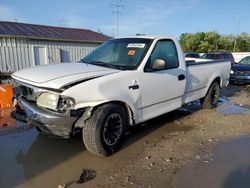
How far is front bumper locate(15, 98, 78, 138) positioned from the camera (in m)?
3.40

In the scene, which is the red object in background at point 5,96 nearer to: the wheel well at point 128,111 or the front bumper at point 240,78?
the wheel well at point 128,111

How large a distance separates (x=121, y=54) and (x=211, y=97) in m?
3.66

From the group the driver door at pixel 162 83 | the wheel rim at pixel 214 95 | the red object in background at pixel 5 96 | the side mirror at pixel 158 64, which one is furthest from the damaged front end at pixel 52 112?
the wheel rim at pixel 214 95

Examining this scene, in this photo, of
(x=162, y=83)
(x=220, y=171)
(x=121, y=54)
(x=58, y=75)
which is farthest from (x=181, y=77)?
(x=58, y=75)

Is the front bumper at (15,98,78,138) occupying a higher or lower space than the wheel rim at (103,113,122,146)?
higher

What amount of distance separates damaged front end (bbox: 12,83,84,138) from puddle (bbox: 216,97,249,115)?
495cm

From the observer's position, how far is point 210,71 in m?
6.63

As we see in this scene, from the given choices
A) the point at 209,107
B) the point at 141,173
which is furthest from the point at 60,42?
the point at 141,173

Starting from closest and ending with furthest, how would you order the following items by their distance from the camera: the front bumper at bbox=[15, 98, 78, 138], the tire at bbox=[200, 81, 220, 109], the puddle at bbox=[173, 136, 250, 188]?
the puddle at bbox=[173, 136, 250, 188] < the front bumper at bbox=[15, 98, 78, 138] < the tire at bbox=[200, 81, 220, 109]

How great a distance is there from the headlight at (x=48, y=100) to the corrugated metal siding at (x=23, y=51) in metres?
13.2

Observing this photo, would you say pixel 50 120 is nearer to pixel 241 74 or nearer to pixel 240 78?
pixel 240 78

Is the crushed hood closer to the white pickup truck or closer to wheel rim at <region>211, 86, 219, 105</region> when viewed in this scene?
the white pickup truck

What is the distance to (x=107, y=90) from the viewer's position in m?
3.69

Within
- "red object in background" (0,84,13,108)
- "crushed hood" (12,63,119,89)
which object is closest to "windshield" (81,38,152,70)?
"crushed hood" (12,63,119,89)
